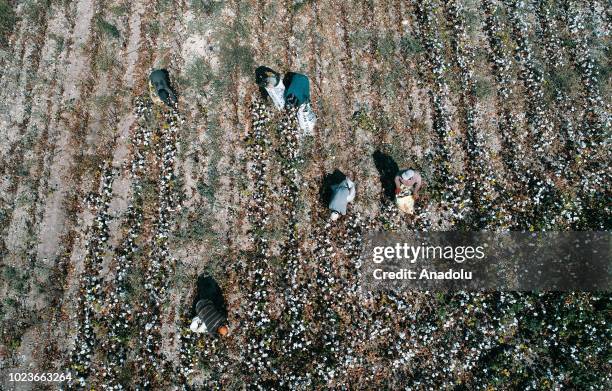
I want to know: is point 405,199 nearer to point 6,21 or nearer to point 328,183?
point 328,183

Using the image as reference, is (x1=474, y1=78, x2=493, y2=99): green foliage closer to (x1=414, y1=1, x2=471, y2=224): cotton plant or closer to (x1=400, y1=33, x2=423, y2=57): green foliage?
(x1=414, y1=1, x2=471, y2=224): cotton plant

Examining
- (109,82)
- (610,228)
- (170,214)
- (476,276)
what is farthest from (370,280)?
(109,82)

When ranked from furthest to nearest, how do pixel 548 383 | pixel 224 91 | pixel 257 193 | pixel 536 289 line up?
pixel 224 91 → pixel 257 193 → pixel 536 289 → pixel 548 383

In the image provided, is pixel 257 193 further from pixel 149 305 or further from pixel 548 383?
pixel 548 383

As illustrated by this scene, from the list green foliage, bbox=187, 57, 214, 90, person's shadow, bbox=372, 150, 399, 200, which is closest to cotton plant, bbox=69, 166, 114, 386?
green foliage, bbox=187, 57, 214, 90

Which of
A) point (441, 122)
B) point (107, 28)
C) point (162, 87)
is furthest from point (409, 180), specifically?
point (107, 28)

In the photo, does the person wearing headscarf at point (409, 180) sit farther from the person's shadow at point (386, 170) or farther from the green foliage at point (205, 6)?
the green foliage at point (205, 6)
